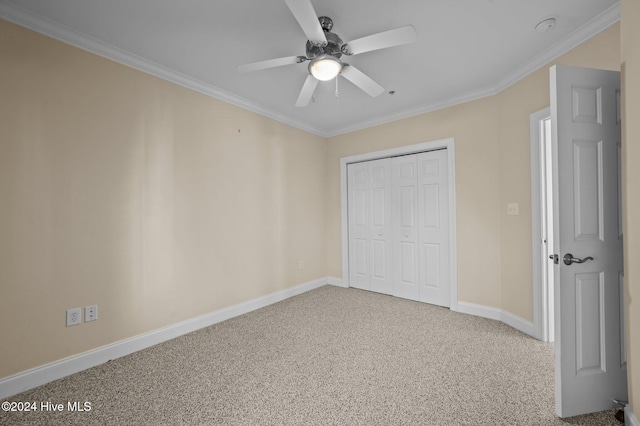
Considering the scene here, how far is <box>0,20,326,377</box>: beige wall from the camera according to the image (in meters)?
1.89

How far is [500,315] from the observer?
9.88 ft

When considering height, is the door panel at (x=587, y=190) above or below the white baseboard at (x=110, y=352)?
above

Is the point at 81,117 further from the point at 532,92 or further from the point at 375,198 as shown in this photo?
the point at 532,92

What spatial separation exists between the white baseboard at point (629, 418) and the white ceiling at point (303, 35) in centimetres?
250

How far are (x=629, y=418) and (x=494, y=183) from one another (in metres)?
2.20

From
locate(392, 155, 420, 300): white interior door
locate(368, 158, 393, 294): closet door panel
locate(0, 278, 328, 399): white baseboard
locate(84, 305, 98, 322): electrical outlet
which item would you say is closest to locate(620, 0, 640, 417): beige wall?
locate(392, 155, 420, 300): white interior door

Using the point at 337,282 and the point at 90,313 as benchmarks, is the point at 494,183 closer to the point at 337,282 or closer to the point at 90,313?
the point at 337,282

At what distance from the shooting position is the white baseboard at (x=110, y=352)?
1850mm

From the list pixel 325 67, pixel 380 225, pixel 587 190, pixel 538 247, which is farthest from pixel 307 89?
pixel 538 247

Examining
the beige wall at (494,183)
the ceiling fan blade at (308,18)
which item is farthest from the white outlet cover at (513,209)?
the ceiling fan blade at (308,18)

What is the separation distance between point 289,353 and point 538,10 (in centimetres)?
325

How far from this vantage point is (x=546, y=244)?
253cm

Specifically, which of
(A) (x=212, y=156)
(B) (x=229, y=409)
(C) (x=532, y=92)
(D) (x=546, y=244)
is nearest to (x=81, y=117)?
(A) (x=212, y=156)

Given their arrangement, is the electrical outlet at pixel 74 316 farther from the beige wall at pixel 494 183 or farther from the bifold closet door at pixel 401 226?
the beige wall at pixel 494 183
